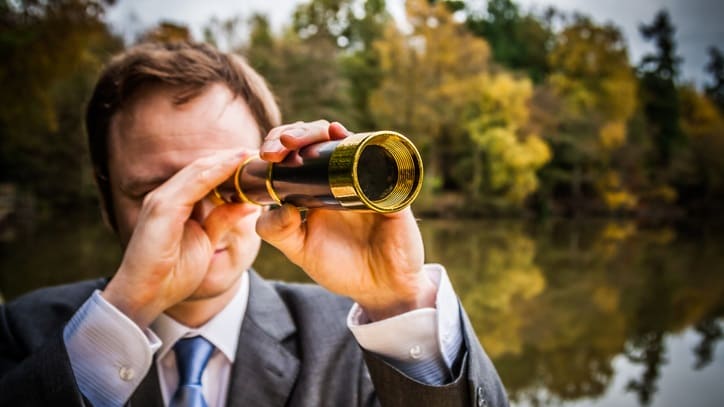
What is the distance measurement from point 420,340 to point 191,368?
62 cm

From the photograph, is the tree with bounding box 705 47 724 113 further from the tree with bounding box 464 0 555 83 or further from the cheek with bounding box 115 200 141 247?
the cheek with bounding box 115 200 141 247

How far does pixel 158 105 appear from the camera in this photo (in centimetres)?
141

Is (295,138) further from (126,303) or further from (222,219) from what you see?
(126,303)

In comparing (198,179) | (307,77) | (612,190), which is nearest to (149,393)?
(198,179)

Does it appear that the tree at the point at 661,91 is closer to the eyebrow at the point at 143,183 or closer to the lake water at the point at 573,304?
the lake water at the point at 573,304

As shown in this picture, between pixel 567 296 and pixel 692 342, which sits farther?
pixel 567 296

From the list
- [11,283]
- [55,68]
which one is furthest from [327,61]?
[11,283]

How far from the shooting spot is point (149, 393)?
4.42 ft

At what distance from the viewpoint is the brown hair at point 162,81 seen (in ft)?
4.70

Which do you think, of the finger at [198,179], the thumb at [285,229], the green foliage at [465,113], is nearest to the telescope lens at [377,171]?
the thumb at [285,229]

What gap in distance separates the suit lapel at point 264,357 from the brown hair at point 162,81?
0.56m

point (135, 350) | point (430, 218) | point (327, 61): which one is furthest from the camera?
point (430, 218)

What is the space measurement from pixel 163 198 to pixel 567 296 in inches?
337

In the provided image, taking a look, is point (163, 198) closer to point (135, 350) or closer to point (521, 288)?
point (135, 350)
